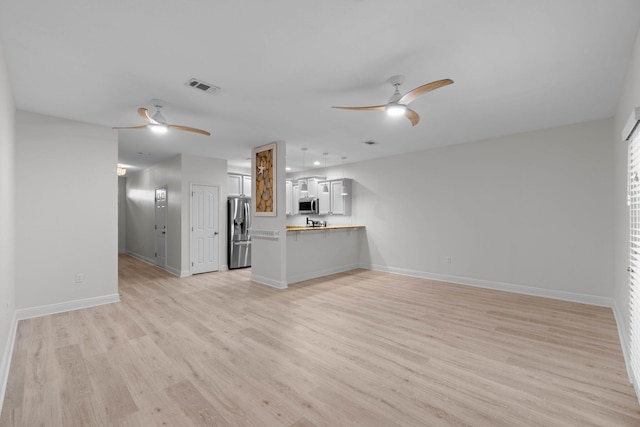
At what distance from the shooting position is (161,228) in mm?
7504

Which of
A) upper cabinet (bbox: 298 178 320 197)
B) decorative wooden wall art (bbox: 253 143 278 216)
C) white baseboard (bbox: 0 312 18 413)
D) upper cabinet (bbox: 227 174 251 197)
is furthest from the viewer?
upper cabinet (bbox: 298 178 320 197)

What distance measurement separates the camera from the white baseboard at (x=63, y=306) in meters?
3.87

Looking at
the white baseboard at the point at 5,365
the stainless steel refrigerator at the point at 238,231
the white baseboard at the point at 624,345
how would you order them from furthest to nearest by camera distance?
the stainless steel refrigerator at the point at 238,231 → the white baseboard at the point at 624,345 → the white baseboard at the point at 5,365

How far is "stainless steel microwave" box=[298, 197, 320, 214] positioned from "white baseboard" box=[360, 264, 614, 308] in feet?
8.26

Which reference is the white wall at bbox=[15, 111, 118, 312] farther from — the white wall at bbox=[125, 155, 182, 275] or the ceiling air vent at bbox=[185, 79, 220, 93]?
the ceiling air vent at bbox=[185, 79, 220, 93]

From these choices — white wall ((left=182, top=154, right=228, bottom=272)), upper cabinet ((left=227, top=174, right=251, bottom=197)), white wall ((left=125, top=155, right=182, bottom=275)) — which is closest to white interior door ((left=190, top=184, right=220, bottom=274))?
white wall ((left=182, top=154, right=228, bottom=272))

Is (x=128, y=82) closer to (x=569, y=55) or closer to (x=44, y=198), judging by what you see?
(x=44, y=198)

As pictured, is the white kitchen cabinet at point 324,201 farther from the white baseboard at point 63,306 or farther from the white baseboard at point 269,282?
the white baseboard at point 63,306

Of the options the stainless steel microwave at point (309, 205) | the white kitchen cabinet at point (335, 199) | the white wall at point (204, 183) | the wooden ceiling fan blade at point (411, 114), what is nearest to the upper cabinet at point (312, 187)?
the white kitchen cabinet at point (335, 199)

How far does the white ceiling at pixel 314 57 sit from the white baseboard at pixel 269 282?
284cm

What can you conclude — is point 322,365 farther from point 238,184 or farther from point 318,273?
point 238,184

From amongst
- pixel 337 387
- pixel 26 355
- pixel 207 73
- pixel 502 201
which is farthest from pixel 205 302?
pixel 502 201

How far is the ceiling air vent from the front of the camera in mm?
3061

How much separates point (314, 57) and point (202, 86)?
134 centimetres
